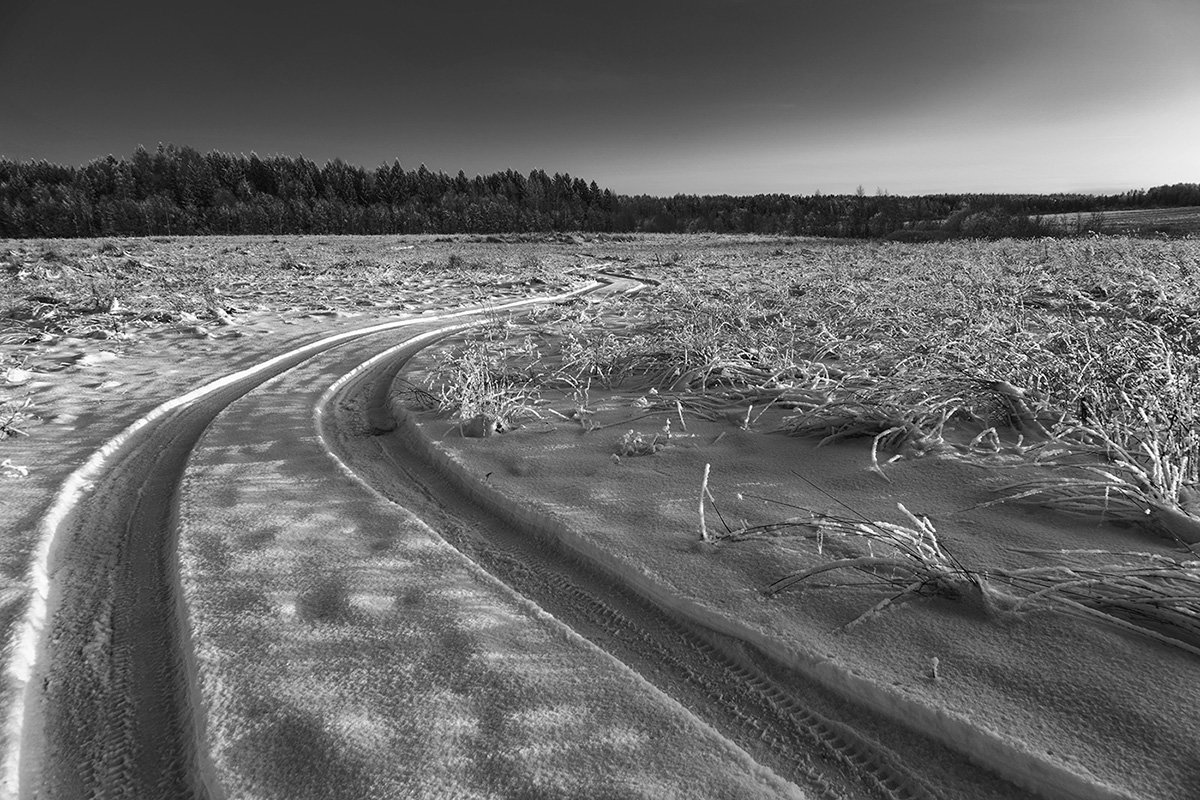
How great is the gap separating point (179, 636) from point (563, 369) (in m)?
3.85

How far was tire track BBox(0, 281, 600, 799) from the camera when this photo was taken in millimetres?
1485

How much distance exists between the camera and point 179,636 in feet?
6.54

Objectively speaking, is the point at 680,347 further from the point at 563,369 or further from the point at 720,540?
the point at 720,540

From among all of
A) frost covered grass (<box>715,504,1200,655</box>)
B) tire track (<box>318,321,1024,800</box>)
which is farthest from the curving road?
frost covered grass (<box>715,504,1200,655</box>)

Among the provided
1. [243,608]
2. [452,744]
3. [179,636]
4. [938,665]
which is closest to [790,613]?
[938,665]

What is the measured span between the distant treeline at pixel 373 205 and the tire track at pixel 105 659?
45.3 metres

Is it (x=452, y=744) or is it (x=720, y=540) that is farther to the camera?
(x=720, y=540)

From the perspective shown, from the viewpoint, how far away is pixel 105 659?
6.25ft

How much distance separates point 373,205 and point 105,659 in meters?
65.8

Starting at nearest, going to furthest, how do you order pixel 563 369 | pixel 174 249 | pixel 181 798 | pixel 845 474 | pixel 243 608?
1. pixel 181 798
2. pixel 243 608
3. pixel 845 474
4. pixel 563 369
5. pixel 174 249

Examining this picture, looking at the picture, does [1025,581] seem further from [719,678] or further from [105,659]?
[105,659]

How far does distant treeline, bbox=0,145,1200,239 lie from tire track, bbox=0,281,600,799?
149 feet

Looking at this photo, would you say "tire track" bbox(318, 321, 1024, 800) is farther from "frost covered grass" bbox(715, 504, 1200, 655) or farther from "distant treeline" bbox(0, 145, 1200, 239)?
"distant treeline" bbox(0, 145, 1200, 239)

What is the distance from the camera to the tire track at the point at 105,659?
1.49 m
